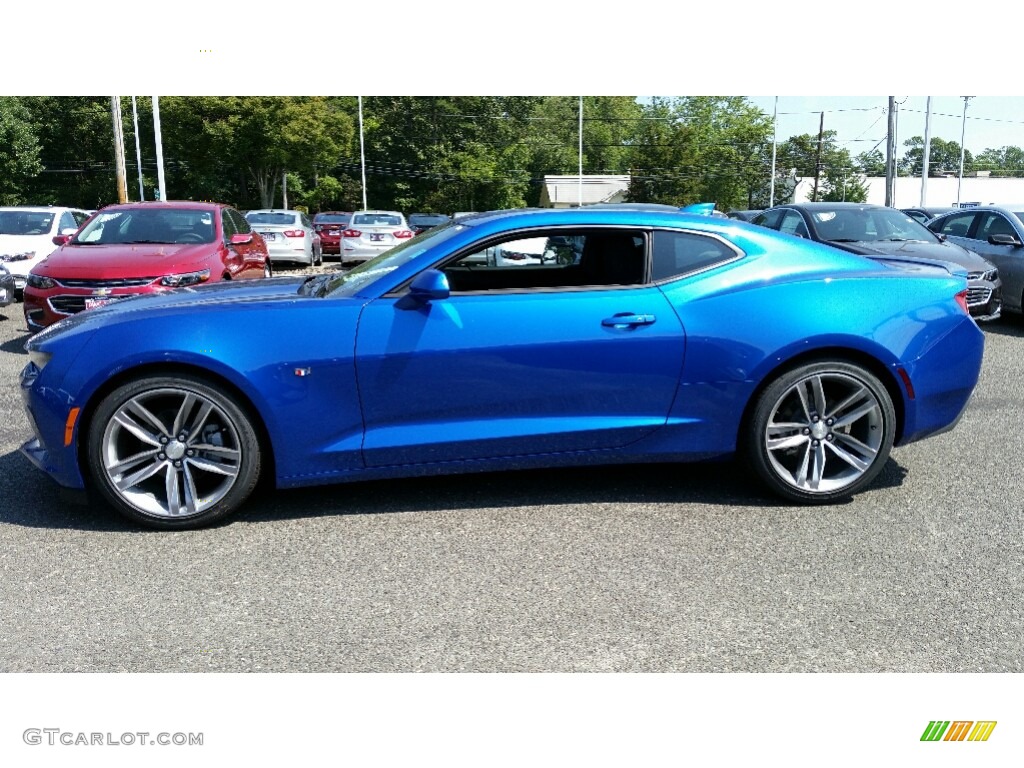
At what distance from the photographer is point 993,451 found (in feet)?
18.3

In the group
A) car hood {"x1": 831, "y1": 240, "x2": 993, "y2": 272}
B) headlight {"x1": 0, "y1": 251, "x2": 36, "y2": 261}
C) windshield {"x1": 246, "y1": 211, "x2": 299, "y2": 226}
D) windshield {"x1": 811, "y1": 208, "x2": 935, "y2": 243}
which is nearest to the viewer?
A: car hood {"x1": 831, "y1": 240, "x2": 993, "y2": 272}

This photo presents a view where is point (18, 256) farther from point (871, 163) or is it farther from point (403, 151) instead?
point (871, 163)

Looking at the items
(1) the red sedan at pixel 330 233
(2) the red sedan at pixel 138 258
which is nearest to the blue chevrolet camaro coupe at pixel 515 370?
(2) the red sedan at pixel 138 258

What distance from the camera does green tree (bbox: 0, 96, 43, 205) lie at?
145 ft

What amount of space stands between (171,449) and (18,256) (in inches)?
433

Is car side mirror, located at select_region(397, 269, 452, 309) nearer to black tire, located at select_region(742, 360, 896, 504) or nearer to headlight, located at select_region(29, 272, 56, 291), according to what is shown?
black tire, located at select_region(742, 360, 896, 504)

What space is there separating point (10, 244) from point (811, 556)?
13.4 metres

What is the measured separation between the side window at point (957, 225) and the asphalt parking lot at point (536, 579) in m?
9.04

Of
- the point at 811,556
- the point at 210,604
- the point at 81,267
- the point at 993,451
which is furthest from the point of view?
the point at 81,267

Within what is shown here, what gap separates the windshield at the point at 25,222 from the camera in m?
14.1

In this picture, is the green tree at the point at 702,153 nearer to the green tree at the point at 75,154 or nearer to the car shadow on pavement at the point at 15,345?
the green tree at the point at 75,154

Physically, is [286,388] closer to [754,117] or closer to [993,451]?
[993,451]

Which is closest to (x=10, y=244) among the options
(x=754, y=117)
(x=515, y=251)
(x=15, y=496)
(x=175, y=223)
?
(x=175, y=223)

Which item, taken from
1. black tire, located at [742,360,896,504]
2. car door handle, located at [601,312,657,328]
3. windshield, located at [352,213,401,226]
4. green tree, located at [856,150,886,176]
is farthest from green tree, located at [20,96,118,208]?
green tree, located at [856,150,886,176]
